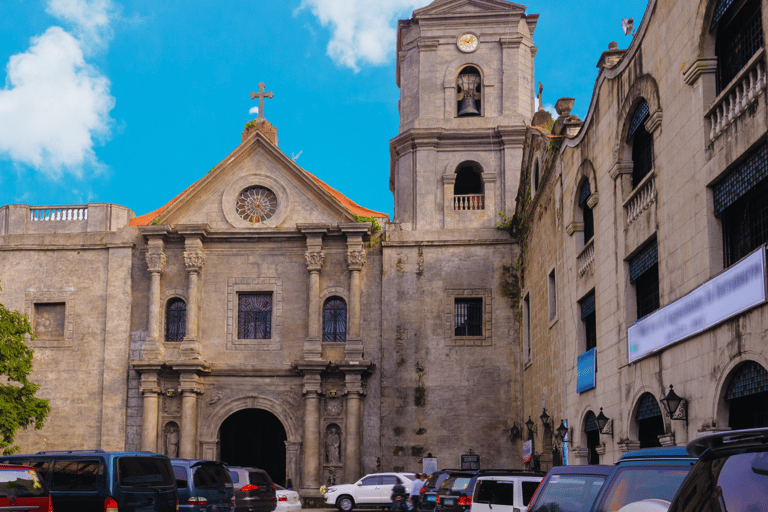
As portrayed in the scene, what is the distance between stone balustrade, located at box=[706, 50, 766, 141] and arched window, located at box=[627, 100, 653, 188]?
137 inches

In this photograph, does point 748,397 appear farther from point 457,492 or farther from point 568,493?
point 457,492

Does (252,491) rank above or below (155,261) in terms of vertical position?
below

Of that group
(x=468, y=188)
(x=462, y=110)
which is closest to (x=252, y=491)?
(x=462, y=110)

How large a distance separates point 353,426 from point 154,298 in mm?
8440

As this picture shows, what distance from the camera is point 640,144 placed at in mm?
17062

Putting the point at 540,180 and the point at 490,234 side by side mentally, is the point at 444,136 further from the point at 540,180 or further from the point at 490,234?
the point at 540,180

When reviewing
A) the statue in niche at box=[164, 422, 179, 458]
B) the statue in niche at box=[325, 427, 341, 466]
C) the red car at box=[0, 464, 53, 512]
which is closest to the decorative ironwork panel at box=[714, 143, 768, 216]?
the red car at box=[0, 464, 53, 512]

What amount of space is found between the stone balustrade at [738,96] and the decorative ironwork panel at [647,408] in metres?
4.91

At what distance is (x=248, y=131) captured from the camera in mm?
35219

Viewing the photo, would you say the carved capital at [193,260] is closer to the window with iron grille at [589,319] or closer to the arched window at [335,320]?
the arched window at [335,320]

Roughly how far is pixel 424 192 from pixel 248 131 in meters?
7.53

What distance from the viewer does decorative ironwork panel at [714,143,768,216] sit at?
11.2 metres

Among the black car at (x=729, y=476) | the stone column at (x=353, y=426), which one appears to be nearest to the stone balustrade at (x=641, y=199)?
the black car at (x=729, y=476)

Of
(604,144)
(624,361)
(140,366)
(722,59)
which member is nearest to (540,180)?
(604,144)
